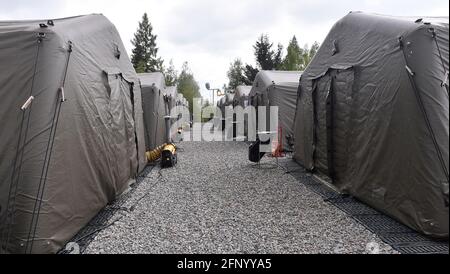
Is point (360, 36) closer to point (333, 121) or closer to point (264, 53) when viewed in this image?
point (333, 121)

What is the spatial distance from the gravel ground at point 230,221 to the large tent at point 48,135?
57 cm

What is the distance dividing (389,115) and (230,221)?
2.42 metres

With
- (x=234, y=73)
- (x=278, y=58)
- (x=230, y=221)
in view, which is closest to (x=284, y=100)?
(x=230, y=221)

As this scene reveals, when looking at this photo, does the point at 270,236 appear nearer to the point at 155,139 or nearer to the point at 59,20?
the point at 59,20

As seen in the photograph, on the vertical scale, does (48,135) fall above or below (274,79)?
below

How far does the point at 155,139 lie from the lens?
10.7 metres

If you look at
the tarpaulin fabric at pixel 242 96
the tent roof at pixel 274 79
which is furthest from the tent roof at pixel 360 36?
the tarpaulin fabric at pixel 242 96

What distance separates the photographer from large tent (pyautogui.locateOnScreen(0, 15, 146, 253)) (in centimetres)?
342

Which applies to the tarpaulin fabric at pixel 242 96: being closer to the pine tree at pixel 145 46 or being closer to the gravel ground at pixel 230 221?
the gravel ground at pixel 230 221

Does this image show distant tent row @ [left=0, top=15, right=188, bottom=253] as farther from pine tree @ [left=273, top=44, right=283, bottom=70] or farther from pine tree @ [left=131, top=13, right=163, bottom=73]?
pine tree @ [left=131, top=13, right=163, bottom=73]

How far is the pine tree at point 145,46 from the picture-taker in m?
45.6

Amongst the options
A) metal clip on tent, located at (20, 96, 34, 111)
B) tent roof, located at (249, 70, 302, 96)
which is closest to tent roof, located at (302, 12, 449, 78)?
metal clip on tent, located at (20, 96, 34, 111)

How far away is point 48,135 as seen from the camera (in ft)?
11.9
